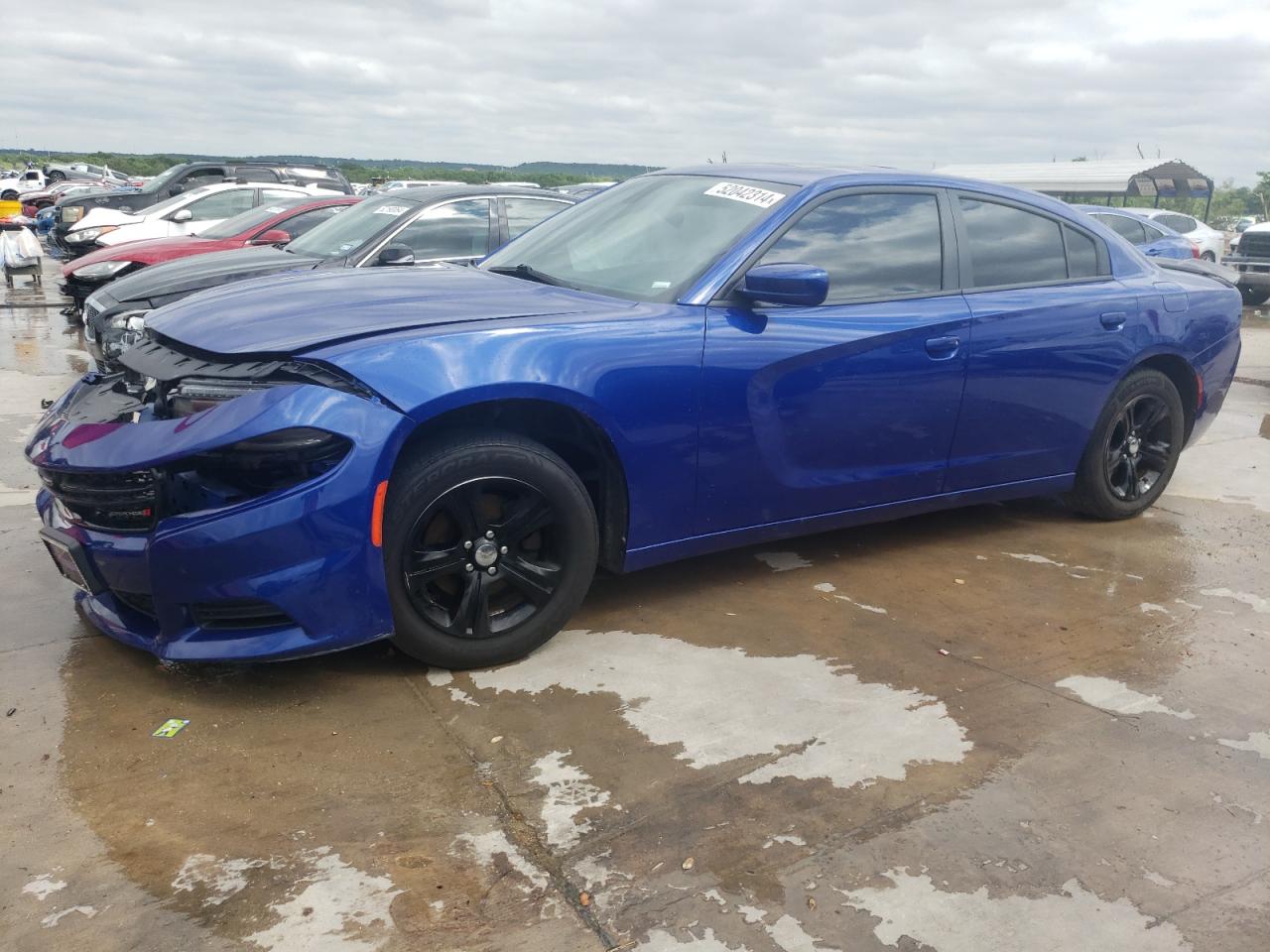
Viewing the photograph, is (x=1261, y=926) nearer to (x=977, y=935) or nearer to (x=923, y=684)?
(x=977, y=935)

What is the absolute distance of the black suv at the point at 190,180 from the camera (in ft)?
63.2

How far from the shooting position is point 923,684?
367 cm

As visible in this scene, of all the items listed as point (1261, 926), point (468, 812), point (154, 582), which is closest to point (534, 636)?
point (468, 812)

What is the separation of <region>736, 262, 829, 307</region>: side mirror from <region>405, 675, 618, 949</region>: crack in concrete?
173 cm

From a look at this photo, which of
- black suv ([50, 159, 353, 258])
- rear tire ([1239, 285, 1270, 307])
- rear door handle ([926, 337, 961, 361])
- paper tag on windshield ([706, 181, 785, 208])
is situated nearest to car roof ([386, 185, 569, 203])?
paper tag on windshield ([706, 181, 785, 208])

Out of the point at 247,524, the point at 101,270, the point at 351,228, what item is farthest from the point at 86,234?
the point at 247,524

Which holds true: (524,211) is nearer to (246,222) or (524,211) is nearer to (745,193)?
(246,222)

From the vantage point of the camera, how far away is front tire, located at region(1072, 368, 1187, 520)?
527 centimetres

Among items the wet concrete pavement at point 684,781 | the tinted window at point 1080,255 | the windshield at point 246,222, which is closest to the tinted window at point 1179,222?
the windshield at point 246,222

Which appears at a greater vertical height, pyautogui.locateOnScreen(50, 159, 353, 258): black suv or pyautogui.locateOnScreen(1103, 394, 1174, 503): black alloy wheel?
pyautogui.locateOnScreen(50, 159, 353, 258): black suv

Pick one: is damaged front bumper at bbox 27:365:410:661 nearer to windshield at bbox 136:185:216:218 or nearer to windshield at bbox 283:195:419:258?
windshield at bbox 283:195:419:258

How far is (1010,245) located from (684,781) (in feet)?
9.55

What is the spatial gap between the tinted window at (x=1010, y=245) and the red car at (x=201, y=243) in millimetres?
6202

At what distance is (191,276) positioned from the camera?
7.79m
